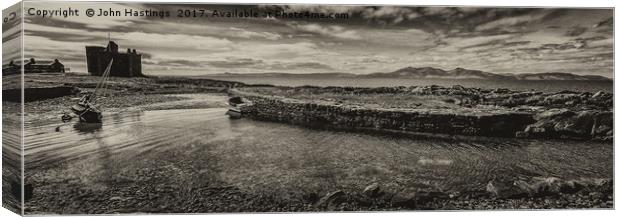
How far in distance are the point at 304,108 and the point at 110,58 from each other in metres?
2.22

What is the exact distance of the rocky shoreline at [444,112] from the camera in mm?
7691

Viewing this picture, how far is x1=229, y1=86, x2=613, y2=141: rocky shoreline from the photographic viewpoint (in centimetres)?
769

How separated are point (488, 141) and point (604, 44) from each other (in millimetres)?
1833

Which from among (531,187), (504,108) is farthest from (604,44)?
(531,187)

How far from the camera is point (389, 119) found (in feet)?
25.3

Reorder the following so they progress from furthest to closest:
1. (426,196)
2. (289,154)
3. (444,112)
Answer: (444,112), (426,196), (289,154)

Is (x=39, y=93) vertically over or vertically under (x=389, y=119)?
over

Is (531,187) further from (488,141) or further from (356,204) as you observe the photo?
(356,204)

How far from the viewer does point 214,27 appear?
24.1ft

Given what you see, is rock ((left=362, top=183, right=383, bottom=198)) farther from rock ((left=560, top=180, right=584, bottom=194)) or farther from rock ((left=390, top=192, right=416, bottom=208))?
rock ((left=560, top=180, right=584, bottom=194))

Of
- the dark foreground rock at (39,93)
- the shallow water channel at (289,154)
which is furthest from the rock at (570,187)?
the dark foreground rock at (39,93)

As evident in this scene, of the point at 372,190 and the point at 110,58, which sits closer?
the point at 110,58

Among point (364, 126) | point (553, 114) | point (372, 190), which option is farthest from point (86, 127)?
point (553, 114)

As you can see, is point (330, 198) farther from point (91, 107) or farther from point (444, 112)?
point (91, 107)
